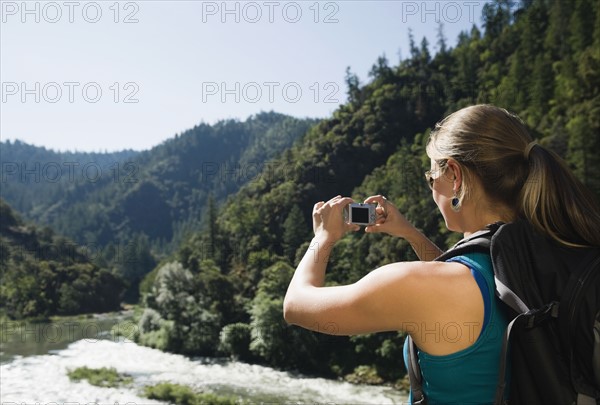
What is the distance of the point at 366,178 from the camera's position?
58250 millimetres

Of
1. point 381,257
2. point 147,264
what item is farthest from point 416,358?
point 147,264

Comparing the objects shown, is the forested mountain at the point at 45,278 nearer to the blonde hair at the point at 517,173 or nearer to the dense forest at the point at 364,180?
the dense forest at the point at 364,180

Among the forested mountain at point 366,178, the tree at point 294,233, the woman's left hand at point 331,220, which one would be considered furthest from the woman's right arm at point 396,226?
the tree at point 294,233

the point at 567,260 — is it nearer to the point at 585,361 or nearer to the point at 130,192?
the point at 585,361

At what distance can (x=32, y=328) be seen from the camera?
49.8m

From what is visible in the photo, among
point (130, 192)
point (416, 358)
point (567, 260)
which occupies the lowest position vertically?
point (416, 358)

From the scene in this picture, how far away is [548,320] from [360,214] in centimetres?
103

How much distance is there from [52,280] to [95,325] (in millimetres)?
13106

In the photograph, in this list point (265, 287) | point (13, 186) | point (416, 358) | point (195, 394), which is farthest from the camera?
point (13, 186)

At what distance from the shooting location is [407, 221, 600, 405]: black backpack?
1420 millimetres

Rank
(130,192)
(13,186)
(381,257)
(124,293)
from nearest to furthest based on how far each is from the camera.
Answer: (381,257) → (124,293) → (130,192) → (13,186)

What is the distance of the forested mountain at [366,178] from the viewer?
1335 inches

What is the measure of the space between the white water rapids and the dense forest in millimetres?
2557

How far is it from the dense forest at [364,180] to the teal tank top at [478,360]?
37 centimetres
